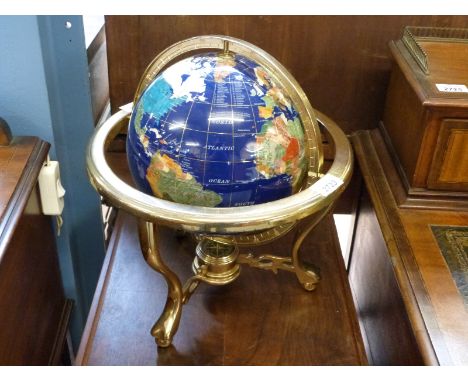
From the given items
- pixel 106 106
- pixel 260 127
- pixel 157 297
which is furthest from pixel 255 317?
pixel 106 106

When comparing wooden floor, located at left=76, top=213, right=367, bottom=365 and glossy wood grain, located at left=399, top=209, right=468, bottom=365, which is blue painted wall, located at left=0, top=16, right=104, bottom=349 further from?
glossy wood grain, located at left=399, top=209, right=468, bottom=365

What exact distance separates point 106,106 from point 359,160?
2.89ft

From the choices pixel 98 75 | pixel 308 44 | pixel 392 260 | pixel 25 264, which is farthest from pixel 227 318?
pixel 98 75

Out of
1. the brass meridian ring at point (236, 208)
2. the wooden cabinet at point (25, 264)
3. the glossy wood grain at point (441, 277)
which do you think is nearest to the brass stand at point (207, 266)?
the brass meridian ring at point (236, 208)

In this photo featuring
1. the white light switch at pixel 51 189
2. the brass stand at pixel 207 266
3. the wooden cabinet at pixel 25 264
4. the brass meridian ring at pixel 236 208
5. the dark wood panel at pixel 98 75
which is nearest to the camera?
the brass meridian ring at pixel 236 208

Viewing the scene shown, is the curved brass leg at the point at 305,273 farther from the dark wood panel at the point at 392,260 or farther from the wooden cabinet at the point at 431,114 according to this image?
the wooden cabinet at the point at 431,114

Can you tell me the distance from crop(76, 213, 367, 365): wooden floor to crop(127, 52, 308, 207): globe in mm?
345

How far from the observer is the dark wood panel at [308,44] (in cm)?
152

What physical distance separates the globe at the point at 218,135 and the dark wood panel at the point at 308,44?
1.56 feet

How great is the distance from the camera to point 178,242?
1.48 meters

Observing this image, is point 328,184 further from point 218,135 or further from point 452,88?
point 452,88

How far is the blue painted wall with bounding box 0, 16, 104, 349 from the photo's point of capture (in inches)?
51.8

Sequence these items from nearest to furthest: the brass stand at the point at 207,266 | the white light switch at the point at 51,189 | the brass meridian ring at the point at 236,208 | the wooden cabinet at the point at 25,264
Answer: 1. the brass meridian ring at the point at 236,208
2. the brass stand at the point at 207,266
3. the wooden cabinet at the point at 25,264
4. the white light switch at the point at 51,189

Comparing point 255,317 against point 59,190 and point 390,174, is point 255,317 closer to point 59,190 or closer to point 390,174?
point 390,174
